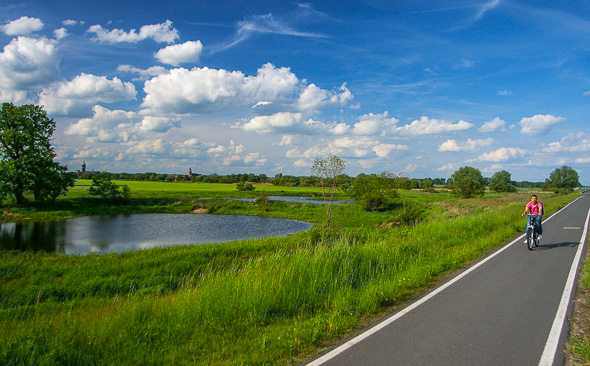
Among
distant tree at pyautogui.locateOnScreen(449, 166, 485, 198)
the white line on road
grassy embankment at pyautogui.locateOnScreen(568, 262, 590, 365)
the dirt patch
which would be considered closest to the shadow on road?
the white line on road

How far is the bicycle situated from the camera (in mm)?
12728

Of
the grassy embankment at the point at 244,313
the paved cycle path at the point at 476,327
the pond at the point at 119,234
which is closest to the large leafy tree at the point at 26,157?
the pond at the point at 119,234

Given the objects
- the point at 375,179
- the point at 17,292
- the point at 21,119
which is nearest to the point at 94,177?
the point at 21,119

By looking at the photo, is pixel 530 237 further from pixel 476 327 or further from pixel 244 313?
pixel 244 313

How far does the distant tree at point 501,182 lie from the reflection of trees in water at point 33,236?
4844 inches

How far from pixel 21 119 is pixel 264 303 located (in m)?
53.5

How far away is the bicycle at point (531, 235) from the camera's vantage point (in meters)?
12.7

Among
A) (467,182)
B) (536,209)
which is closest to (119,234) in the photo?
(536,209)

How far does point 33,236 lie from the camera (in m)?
30.4

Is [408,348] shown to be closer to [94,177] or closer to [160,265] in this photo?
[160,265]

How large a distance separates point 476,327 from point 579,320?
6.51 ft

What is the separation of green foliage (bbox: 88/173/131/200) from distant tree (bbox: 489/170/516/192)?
4479 inches

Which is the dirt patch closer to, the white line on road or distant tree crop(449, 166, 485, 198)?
the white line on road

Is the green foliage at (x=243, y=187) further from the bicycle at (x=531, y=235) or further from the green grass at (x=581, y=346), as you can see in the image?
the green grass at (x=581, y=346)
